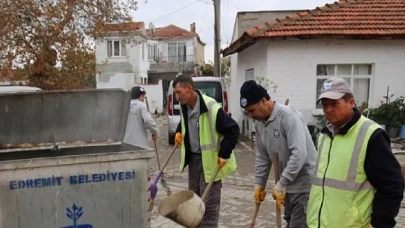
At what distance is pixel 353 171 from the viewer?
8.22ft

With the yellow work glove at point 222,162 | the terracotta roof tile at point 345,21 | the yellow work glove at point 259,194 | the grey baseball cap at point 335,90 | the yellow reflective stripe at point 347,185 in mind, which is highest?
the terracotta roof tile at point 345,21

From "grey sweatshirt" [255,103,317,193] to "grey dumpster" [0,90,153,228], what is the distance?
1102mm

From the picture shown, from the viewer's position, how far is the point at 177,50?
4662cm

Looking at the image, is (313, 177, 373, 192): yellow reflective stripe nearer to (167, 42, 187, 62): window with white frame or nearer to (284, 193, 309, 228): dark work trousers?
(284, 193, 309, 228): dark work trousers

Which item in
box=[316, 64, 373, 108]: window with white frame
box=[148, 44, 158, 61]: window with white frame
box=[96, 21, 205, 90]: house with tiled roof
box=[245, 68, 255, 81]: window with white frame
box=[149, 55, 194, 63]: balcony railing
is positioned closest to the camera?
box=[316, 64, 373, 108]: window with white frame

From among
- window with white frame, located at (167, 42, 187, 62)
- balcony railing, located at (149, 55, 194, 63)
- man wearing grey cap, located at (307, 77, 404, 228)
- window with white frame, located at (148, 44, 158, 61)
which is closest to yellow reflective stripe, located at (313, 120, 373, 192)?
man wearing grey cap, located at (307, 77, 404, 228)

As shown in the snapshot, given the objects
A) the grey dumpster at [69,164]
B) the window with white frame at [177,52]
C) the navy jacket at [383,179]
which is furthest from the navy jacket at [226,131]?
the window with white frame at [177,52]

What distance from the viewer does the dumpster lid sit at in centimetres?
354

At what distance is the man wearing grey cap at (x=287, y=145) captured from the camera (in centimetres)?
349

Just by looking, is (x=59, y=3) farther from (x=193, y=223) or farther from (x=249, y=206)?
(x=193, y=223)

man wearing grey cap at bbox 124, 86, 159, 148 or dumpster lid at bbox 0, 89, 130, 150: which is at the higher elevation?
dumpster lid at bbox 0, 89, 130, 150

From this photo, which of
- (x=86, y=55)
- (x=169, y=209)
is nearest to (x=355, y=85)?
(x=86, y=55)

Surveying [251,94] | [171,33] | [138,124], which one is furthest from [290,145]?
[171,33]

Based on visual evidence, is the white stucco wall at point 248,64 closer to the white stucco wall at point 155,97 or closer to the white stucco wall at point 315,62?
the white stucco wall at point 315,62
